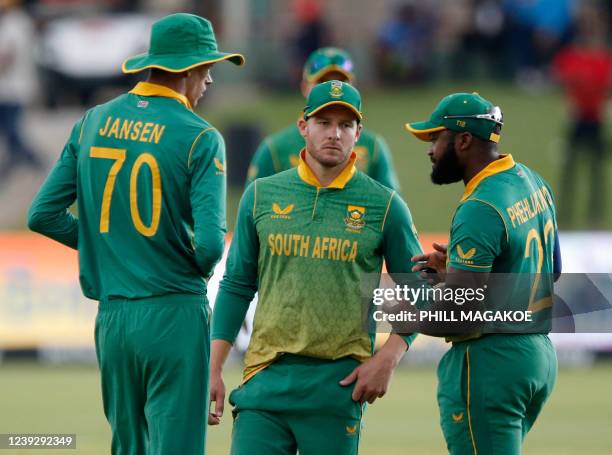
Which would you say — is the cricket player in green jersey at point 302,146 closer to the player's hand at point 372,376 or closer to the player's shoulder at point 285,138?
the player's shoulder at point 285,138

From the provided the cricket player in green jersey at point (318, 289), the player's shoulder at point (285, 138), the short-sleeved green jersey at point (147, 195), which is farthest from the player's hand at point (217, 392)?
the player's shoulder at point (285, 138)

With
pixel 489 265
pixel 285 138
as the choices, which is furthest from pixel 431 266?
pixel 285 138

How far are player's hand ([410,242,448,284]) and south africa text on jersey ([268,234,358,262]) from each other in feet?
0.94

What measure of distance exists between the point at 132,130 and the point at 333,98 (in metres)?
0.92

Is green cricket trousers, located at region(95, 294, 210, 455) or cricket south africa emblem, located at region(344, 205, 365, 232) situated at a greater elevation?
cricket south africa emblem, located at region(344, 205, 365, 232)

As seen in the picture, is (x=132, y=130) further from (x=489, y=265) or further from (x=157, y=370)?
(x=489, y=265)

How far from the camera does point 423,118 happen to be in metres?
22.5

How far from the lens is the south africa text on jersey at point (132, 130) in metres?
6.20

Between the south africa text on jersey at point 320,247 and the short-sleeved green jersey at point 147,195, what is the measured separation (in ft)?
1.00

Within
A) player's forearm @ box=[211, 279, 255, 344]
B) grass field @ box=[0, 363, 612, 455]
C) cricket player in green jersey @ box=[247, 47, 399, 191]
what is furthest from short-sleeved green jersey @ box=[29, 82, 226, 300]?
grass field @ box=[0, 363, 612, 455]

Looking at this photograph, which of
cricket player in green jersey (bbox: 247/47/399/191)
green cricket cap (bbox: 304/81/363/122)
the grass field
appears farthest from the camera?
the grass field

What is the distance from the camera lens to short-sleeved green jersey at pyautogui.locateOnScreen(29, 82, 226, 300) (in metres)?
6.16

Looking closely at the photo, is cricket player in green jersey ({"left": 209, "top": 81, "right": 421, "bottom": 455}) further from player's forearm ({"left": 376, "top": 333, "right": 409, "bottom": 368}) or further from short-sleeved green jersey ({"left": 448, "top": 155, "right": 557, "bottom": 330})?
short-sleeved green jersey ({"left": 448, "top": 155, "right": 557, "bottom": 330})

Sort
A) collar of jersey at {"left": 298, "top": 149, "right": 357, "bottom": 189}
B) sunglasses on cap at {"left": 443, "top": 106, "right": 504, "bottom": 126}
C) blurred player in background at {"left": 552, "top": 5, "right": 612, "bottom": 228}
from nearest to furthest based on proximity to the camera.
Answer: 1. collar of jersey at {"left": 298, "top": 149, "right": 357, "bottom": 189}
2. sunglasses on cap at {"left": 443, "top": 106, "right": 504, "bottom": 126}
3. blurred player in background at {"left": 552, "top": 5, "right": 612, "bottom": 228}
